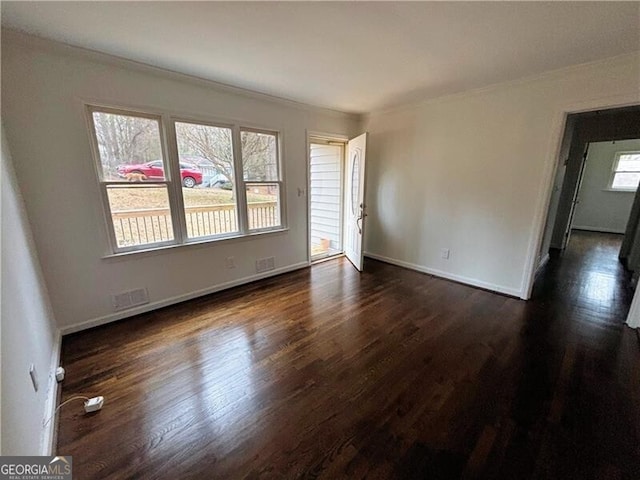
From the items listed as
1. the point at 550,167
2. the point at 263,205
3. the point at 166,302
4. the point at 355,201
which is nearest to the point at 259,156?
the point at 263,205

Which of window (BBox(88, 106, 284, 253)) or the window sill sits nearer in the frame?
window (BBox(88, 106, 284, 253))

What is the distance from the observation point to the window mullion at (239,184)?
10.4ft

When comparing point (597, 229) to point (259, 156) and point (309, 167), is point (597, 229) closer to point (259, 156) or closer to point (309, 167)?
point (309, 167)

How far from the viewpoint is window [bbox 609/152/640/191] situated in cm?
607

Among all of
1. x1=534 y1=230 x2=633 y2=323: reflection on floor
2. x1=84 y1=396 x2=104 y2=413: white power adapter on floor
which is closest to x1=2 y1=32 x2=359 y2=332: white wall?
x1=84 y1=396 x2=104 y2=413: white power adapter on floor

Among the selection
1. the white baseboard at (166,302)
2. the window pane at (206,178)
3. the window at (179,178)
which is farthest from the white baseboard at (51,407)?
the window pane at (206,178)

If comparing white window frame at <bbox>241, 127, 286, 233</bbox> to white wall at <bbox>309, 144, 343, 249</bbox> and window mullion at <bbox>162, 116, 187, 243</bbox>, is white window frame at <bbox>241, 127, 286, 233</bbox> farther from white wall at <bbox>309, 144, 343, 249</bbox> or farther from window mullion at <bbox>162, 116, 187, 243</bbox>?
white wall at <bbox>309, 144, 343, 249</bbox>

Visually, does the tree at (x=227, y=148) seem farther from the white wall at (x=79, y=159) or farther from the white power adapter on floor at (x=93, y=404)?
the white power adapter on floor at (x=93, y=404)

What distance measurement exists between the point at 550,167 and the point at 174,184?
395 centimetres

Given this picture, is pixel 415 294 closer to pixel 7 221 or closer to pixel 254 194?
pixel 254 194

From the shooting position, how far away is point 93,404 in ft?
5.43

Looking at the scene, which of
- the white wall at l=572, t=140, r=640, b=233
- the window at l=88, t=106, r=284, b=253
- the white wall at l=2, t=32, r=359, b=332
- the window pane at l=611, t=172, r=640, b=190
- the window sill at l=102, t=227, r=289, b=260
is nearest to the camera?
the white wall at l=2, t=32, r=359, b=332

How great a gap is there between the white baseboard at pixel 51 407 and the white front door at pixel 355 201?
11.1 feet

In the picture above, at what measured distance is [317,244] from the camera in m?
5.59
